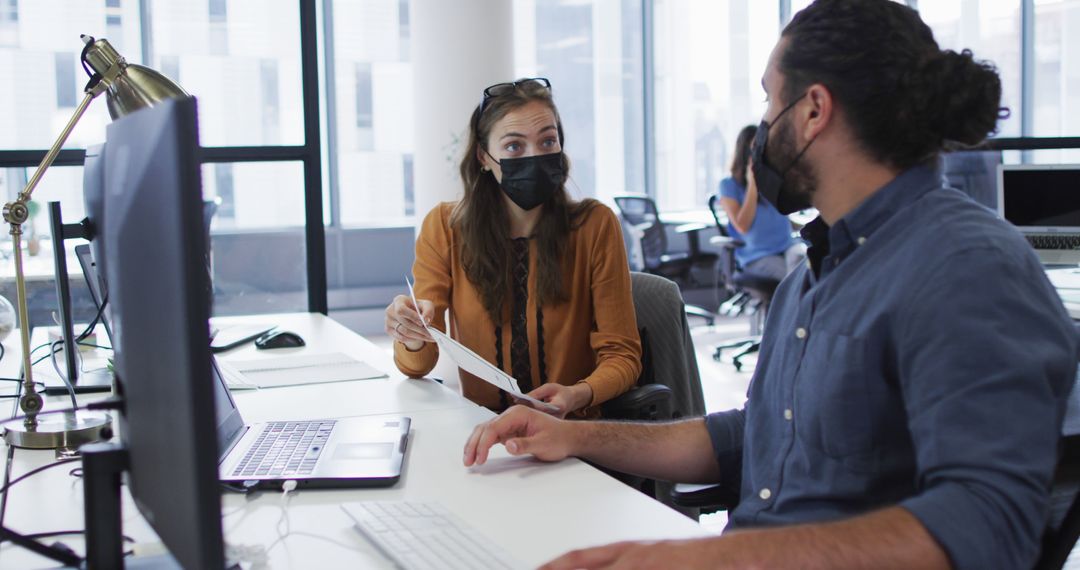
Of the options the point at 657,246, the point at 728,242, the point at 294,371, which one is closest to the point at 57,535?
the point at 294,371

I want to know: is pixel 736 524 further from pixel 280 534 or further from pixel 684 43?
pixel 684 43

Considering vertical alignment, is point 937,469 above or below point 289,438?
above

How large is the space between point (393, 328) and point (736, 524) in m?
0.90

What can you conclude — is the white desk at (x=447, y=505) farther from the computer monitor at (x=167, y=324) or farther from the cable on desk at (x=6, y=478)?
the computer monitor at (x=167, y=324)

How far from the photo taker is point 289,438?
151 cm

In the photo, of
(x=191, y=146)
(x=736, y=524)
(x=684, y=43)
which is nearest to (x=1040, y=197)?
(x=736, y=524)

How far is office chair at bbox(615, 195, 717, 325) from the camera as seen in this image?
241 inches

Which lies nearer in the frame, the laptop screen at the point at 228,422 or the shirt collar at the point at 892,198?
the shirt collar at the point at 892,198

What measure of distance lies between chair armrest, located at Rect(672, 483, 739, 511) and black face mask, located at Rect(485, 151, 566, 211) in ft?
2.85

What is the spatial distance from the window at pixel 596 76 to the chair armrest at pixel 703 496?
6178 millimetres

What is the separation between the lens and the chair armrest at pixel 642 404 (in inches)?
77.7

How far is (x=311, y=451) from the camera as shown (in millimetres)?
1437

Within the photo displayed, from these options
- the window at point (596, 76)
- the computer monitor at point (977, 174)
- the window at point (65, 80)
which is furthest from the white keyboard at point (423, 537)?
the window at point (596, 76)

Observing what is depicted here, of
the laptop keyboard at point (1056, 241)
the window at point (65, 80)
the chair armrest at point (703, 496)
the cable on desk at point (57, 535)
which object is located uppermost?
the window at point (65, 80)
